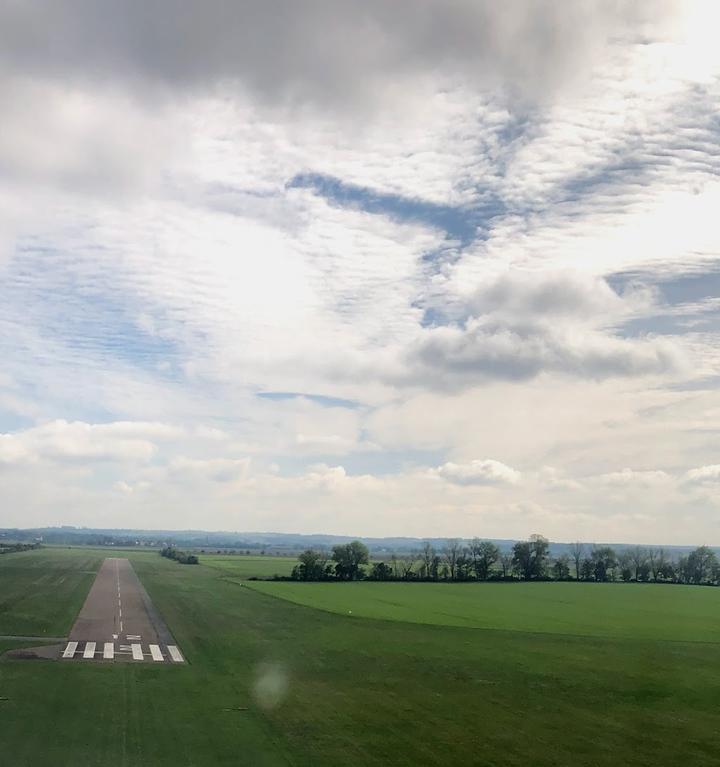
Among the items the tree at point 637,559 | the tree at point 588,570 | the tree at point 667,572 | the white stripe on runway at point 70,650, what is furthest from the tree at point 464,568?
the white stripe on runway at point 70,650

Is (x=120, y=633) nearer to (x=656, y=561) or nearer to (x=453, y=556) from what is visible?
(x=453, y=556)

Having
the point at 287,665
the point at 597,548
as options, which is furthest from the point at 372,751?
the point at 597,548

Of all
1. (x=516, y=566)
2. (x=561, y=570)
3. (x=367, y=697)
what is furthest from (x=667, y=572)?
(x=367, y=697)

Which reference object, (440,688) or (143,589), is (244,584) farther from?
(440,688)

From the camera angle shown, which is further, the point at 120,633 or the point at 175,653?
the point at 120,633

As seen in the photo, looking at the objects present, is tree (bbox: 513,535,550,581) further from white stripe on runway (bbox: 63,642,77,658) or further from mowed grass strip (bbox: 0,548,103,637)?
white stripe on runway (bbox: 63,642,77,658)
